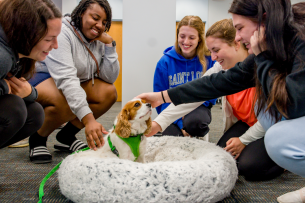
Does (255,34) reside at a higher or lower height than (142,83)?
higher

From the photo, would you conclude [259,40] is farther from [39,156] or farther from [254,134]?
[39,156]

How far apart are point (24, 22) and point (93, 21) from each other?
79 centimetres

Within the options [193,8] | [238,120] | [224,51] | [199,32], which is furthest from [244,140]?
[193,8]

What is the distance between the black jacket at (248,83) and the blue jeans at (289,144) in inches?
1.7

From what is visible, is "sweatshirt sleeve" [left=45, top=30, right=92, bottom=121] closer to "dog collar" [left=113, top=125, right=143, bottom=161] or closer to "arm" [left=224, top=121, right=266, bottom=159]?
"dog collar" [left=113, top=125, right=143, bottom=161]

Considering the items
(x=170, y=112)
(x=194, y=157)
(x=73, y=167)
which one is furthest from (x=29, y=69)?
(x=194, y=157)

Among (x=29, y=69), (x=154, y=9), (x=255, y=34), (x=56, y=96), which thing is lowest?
(x=56, y=96)

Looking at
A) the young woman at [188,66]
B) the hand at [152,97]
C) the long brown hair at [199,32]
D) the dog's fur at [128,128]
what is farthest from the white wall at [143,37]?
the dog's fur at [128,128]

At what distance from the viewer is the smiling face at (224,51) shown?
5.26ft

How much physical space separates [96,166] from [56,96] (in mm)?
812

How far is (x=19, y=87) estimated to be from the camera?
4.13 feet

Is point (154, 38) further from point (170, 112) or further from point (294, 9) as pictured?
point (294, 9)

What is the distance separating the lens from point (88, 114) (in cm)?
141

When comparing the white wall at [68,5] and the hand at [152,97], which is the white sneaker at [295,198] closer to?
the hand at [152,97]
